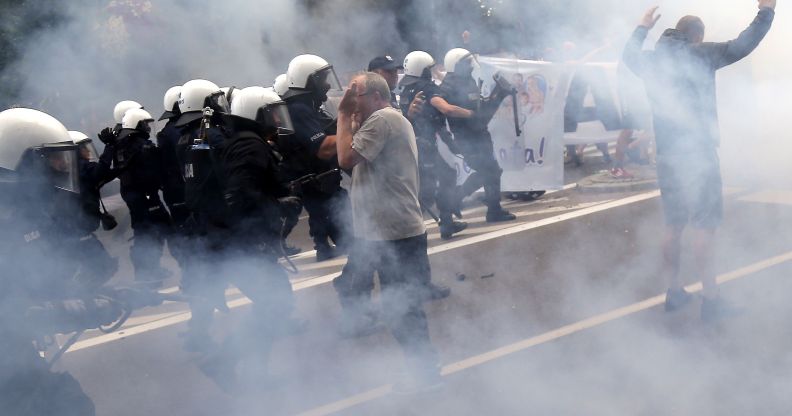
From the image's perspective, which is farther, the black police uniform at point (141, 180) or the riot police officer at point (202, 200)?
the black police uniform at point (141, 180)

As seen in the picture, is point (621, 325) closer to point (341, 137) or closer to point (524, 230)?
point (341, 137)

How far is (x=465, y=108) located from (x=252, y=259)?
3.63 metres

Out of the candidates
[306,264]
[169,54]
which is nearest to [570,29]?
[306,264]

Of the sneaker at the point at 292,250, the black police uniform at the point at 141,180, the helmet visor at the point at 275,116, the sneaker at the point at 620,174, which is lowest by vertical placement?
the sneaker at the point at 292,250

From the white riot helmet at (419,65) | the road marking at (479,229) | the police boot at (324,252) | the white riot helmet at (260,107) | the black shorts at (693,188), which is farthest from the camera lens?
the white riot helmet at (419,65)

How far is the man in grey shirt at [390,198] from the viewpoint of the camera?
453cm

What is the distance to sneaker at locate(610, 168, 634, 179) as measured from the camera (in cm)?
957

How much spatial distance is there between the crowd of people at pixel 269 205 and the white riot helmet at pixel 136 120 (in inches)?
32.5

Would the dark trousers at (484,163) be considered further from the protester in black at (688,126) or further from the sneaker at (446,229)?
the protester in black at (688,126)

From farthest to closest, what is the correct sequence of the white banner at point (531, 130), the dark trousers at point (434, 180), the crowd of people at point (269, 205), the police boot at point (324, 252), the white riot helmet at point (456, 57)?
the white banner at point (531, 130)
the white riot helmet at point (456, 57)
the dark trousers at point (434, 180)
the police boot at point (324, 252)
the crowd of people at point (269, 205)

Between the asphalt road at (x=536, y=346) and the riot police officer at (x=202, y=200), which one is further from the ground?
the riot police officer at (x=202, y=200)

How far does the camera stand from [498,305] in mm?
5777

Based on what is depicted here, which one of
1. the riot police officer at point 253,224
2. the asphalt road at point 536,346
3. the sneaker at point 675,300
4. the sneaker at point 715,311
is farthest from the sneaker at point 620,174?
the riot police officer at point 253,224

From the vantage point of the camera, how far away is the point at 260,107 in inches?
212
